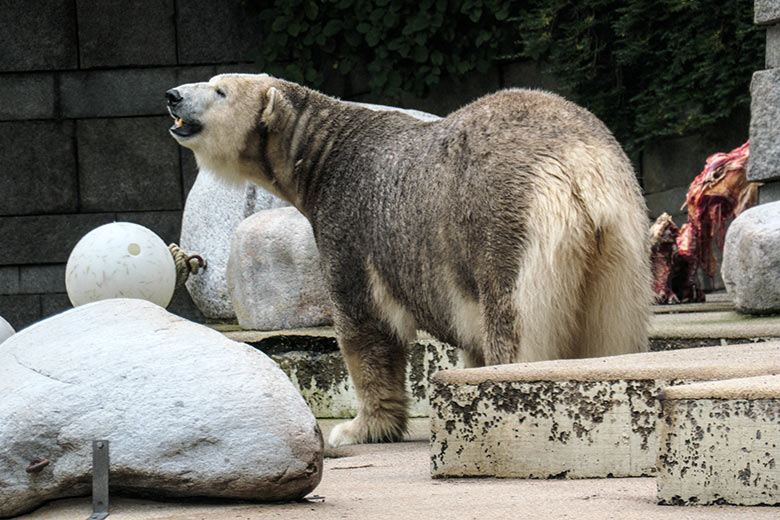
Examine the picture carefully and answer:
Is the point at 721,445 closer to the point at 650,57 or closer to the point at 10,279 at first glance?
the point at 650,57

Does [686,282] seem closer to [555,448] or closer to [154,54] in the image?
[555,448]

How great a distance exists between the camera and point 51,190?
33.6 feet

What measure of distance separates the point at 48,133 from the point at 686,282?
5832 millimetres

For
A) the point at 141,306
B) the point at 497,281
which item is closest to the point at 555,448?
the point at 497,281

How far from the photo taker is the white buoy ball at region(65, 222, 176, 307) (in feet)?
18.9

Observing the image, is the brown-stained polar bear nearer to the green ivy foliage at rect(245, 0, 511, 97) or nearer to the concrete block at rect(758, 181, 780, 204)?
the concrete block at rect(758, 181, 780, 204)

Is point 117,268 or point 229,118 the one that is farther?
point 117,268

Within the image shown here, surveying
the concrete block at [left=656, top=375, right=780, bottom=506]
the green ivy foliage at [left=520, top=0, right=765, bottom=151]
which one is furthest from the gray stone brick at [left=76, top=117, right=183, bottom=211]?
the concrete block at [left=656, top=375, right=780, bottom=506]

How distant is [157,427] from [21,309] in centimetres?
782

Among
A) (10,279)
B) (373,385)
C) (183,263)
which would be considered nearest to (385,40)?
(183,263)

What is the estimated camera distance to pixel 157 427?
2.73 m

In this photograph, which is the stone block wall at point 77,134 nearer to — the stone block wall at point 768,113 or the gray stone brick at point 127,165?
the gray stone brick at point 127,165

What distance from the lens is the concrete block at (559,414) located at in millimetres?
2969

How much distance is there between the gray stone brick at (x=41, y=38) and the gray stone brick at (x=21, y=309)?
192 centimetres
